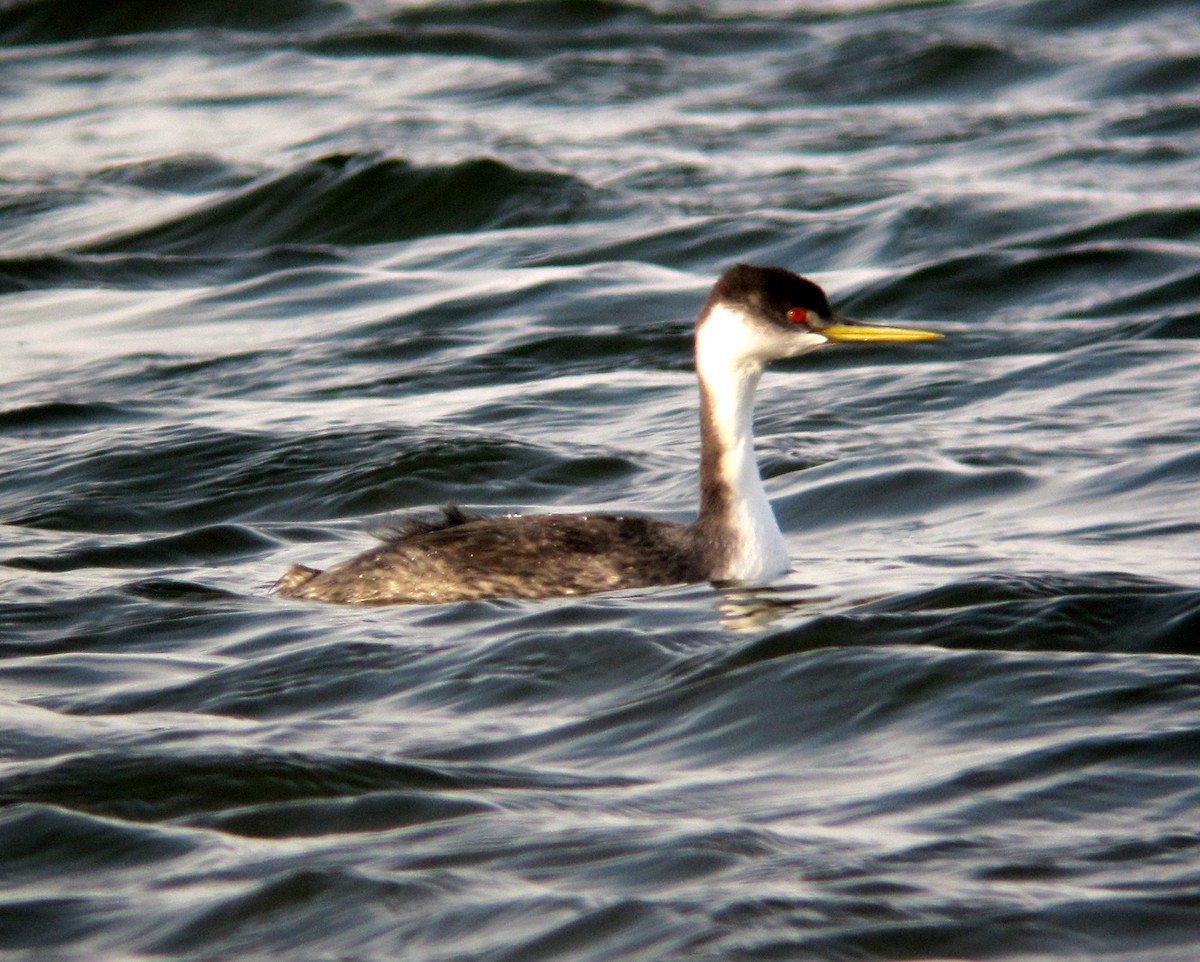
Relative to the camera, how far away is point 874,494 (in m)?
10.4

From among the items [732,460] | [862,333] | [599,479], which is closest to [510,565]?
[732,460]

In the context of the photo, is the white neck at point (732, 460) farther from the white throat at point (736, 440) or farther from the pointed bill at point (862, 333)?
the pointed bill at point (862, 333)

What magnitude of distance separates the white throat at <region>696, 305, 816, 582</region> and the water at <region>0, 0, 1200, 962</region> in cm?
33

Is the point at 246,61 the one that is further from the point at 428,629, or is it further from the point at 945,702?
the point at 945,702

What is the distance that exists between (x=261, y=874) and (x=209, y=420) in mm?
6668

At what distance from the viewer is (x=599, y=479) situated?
36.1 feet

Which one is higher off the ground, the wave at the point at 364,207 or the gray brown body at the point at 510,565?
the wave at the point at 364,207

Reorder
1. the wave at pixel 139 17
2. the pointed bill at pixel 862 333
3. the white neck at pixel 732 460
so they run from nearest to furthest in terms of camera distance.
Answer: the white neck at pixel 732 460 < the pointed bill at pixel 862 333 < the wave at pixel 139 17

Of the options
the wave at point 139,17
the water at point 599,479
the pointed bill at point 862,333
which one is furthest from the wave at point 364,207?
the pointed bill at point 862,333

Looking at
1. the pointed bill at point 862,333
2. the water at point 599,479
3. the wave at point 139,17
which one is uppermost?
the wave at point 139,17

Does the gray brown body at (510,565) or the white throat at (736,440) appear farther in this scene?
the white throat at (736,440)

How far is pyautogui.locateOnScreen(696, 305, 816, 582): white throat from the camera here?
28.7 ft

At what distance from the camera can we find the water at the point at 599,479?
5.79 m

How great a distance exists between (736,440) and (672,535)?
583mm
